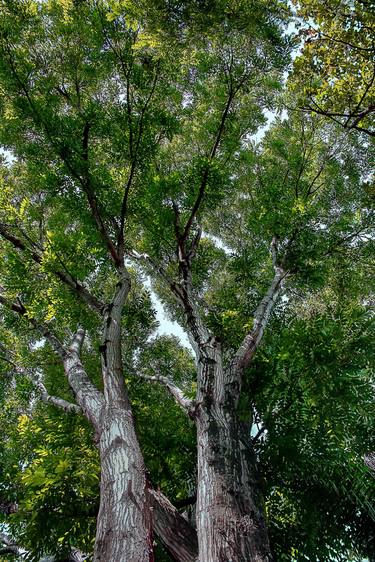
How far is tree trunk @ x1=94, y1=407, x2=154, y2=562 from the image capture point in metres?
3.00

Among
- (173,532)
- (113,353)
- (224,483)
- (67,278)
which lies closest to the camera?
(173,532)

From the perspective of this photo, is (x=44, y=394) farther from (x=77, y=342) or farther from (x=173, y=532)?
(x=173, y=532)

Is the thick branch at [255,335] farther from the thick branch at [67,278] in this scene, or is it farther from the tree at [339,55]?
the tree at [339,55]

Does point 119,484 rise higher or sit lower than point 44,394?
lower

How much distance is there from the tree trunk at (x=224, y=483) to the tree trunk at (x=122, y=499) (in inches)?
26.5

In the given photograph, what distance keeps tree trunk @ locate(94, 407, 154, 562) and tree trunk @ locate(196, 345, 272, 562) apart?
67 centimetres

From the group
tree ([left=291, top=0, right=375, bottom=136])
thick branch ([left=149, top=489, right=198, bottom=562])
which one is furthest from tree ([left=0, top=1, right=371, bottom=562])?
tree ([left=291, top=0, right=375, bottom=136])

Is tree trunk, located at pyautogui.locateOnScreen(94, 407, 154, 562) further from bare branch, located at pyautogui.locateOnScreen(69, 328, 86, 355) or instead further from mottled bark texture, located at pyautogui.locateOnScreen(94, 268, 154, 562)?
bare branch, located at pyautogui.locateOnScreen(69, 328, 86, 355)

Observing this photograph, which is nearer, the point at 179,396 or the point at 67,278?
the point at 67,278

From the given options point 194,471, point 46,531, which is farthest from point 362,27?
point 46,531

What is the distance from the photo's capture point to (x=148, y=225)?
8586 millimetres

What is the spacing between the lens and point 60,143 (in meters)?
6.99

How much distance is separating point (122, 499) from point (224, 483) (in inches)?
47.6

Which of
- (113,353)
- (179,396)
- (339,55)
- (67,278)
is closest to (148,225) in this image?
(67,278)
